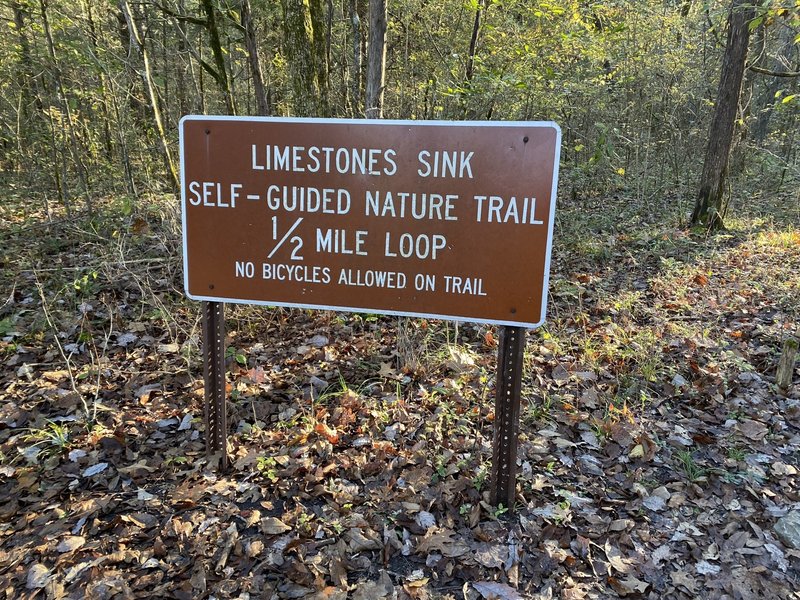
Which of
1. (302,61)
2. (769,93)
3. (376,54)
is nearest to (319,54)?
(302,61)

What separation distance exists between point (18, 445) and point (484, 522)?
2878mm

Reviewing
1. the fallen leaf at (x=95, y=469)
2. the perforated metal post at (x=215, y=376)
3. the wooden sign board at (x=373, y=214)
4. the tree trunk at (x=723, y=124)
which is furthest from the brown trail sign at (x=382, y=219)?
the tree trunk at (x=723, y=124)

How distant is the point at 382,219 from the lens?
247 centimetres

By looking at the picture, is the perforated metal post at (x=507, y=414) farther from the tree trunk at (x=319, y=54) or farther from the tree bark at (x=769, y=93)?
the tree bark at (x=769, y=93)

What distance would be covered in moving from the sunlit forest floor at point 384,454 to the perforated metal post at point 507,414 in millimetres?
133

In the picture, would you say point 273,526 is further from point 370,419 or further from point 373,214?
point 373,214

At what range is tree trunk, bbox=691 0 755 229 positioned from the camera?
8688 mm

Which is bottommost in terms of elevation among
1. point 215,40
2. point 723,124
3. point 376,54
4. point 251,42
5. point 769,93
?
point 723,124

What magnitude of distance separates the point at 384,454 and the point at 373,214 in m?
1.50

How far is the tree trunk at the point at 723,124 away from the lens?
869 centimetres

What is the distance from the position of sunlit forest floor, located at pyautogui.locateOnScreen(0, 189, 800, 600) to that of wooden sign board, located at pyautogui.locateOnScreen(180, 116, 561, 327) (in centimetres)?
108

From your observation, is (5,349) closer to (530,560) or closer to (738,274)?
(530,560)

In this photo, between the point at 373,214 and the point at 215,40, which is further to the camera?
the point at 215,40

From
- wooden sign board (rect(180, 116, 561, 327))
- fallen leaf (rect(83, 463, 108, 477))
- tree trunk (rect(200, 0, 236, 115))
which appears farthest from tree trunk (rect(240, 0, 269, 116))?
fallen leaf (rect(83, 463, 108, 477))
